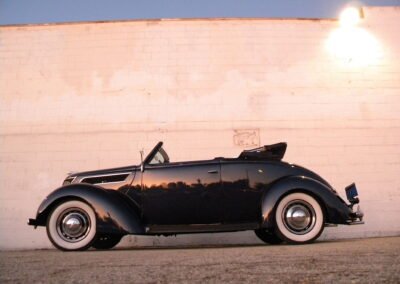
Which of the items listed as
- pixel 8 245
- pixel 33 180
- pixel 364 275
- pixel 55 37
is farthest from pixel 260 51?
pixel 364 275

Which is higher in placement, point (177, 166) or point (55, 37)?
point (55, 37)

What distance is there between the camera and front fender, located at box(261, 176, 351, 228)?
16.0 feet

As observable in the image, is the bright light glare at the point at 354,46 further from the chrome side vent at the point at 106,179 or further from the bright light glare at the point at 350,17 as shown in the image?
the chrome side vent at the point at 106,179

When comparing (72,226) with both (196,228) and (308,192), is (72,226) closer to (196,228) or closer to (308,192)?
(196,228)

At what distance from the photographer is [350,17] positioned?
31.3ft

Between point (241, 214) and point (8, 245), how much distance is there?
527cm

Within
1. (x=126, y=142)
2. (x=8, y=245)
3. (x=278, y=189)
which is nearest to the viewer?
(x=278, y=189)

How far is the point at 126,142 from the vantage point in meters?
8.55

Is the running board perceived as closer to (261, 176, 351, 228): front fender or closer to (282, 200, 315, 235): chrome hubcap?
(261, 176, 351, 228): front fender

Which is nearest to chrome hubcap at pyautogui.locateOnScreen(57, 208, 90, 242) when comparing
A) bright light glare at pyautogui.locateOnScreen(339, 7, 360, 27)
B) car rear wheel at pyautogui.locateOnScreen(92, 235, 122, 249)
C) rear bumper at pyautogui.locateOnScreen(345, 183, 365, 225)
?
car rear wheel at pyautogui.locateOnScreen(92, 235, 122, 249)

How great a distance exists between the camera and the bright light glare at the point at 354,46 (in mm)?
9211

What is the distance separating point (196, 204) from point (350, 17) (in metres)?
6.81

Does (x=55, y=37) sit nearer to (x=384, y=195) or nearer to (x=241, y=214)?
(x=241, y=214)

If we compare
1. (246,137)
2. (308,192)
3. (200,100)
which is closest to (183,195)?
(308,192)
